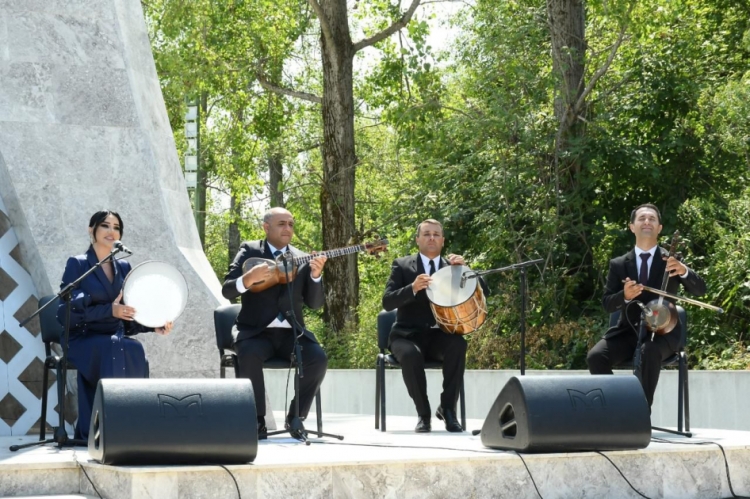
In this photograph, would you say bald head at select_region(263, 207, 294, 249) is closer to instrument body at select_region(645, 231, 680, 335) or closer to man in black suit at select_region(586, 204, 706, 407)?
man in black suit at select_region(586, 204, 706, 407)

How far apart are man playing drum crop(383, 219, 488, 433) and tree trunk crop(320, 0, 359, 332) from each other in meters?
6.26

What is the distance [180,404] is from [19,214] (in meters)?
2.88

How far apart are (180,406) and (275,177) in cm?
2044

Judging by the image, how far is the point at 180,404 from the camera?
14.2ft

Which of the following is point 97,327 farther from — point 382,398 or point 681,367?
point 681,367

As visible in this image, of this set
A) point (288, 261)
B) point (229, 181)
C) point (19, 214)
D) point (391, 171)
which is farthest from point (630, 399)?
point (391, 171)

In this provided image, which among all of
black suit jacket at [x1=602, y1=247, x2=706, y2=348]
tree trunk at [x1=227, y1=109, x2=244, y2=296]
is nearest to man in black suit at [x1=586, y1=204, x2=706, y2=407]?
black suit jacket at [x1=602, y1=247, x2=706, y2=348]

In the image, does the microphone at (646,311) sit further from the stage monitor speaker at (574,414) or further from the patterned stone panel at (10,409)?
the patterned stone panel at (10,409)

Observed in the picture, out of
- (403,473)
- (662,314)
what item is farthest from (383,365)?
(403,473)

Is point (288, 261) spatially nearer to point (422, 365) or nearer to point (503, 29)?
point (422, 365)

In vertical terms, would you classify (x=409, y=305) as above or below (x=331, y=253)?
below

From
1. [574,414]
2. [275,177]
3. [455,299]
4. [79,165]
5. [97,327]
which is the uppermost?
[275,177]

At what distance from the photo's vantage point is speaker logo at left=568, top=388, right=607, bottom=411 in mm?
4754

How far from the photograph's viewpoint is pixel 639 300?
20.7 ft
